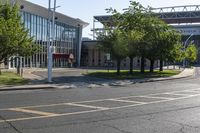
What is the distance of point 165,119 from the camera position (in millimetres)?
12516

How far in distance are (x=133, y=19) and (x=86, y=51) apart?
42.2m

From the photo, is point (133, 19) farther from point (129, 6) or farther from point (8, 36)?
point (8, 36)

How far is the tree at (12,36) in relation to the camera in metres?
32.7

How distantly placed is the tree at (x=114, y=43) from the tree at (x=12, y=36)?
1135 centimetres

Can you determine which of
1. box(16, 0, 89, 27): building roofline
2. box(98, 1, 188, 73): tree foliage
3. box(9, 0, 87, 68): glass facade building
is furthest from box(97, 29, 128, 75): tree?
box(16, 0, 89, 27): building roofline

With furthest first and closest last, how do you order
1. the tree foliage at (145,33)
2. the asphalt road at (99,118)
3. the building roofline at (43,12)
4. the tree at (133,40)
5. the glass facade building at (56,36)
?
the glass facade building at (56,36), the building roofline at (43,12), the tree foliage at (145,33), the tree at (133,40), the asphalt road at (99,118)

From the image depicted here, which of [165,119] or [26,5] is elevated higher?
[26,5]

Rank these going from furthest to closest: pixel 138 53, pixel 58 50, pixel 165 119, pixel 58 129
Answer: pixel 58 50 < pixel 138 53 < pixel 165 119 < pixel 58 129

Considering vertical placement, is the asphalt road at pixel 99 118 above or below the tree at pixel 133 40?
below

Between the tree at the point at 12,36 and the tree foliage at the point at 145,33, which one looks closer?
the tree at the point at 12,36

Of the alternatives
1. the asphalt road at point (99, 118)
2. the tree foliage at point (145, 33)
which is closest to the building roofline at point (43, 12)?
the tree foliage at point (145, 33)

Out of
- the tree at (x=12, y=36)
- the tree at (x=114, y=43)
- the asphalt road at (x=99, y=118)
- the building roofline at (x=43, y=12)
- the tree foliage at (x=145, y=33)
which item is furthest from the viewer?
the building roofline at (x=43, y=12)

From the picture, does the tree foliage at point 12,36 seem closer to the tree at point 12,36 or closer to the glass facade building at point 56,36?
the tree at point 12,36

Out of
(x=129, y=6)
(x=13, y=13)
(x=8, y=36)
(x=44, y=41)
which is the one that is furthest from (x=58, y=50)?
(x=8, y=36)
